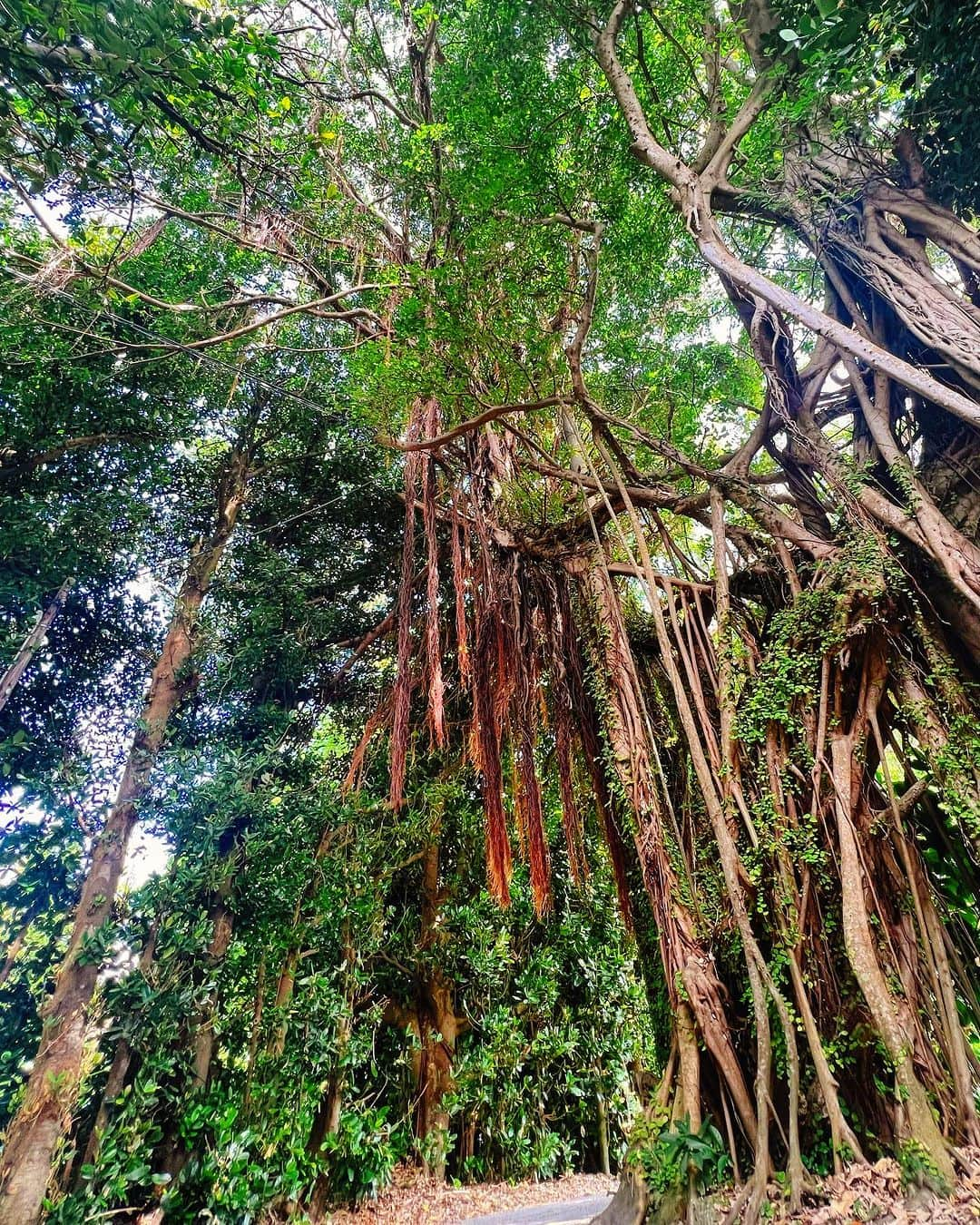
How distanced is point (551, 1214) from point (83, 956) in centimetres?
364

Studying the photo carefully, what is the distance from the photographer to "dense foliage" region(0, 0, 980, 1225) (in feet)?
6.95

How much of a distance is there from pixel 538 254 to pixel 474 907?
4.36 meters

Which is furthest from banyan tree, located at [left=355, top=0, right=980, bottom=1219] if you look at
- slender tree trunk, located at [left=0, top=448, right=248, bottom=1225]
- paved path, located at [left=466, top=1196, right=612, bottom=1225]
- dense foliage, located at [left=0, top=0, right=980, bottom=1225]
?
paved path, located at [left=466, top=1196, right=612, bottom=1225]

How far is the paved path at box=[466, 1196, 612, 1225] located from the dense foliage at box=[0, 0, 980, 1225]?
0.36 metres

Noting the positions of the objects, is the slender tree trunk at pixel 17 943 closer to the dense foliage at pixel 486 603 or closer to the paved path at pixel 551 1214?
the dense foliage at pixel 486 603

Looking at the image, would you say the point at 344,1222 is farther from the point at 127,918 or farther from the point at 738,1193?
the point at 738,1193

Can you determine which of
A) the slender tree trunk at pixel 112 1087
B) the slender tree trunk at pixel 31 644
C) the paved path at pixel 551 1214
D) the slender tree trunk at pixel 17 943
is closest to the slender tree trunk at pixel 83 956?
the slender tree trunk at pixel 112 1087

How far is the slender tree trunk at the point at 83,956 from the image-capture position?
7.64ft

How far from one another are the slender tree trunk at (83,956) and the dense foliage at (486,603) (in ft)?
0.06

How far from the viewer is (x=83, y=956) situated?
106 inches

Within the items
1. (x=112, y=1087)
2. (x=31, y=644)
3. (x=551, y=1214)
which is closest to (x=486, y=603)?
(x=31, y=644)

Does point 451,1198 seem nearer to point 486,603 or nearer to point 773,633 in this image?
point 486,603

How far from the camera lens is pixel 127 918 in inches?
114

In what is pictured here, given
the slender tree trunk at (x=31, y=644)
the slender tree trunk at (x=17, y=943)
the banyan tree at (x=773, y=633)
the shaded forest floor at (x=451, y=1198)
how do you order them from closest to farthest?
the banyan tree at (x=773, y=633)
the slender tree trunk at (x=17, y=943)
the slender tree trunk at (x=31, y=644)
the shaded forest floor at (x=451, y=1198)
